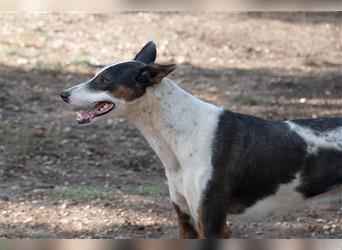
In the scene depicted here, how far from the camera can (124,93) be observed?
4.77 meters

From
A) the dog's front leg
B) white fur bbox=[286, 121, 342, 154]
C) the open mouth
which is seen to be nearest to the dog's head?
the open mouth

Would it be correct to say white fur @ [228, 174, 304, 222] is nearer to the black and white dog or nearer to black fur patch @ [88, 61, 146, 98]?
the black and white dog

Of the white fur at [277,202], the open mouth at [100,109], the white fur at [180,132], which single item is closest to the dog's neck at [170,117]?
the white fur at [180,132]

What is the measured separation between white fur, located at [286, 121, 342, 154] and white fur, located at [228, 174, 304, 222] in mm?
202

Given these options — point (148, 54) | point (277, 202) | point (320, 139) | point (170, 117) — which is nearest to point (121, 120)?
point (148, 54)

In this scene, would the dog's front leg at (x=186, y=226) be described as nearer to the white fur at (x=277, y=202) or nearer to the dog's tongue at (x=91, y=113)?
the white fur at (x=277, y=202)

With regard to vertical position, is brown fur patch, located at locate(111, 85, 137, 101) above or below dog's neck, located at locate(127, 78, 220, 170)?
above

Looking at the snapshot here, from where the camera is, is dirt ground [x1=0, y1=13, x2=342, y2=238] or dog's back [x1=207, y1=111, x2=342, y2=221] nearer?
dog's back [x1=207, y1=111, x2=342, y2=221]

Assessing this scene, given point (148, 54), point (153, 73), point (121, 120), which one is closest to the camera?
point (153, 73)

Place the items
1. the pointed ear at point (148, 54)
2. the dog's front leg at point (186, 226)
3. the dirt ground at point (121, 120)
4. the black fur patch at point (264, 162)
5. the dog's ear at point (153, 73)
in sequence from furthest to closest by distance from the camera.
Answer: the dirt ground at point (121, 120) → the pointed ear at point (148, 54) → the dog's front leg at point (186, 226) → the black fur patch at point (264, 162) → the dog's ear at point (153, 73)

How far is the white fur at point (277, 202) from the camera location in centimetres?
492

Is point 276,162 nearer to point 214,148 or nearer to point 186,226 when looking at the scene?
point 214,148

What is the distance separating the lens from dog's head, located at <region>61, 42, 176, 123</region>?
4.72 m

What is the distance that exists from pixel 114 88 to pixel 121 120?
181 inches
